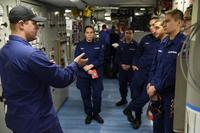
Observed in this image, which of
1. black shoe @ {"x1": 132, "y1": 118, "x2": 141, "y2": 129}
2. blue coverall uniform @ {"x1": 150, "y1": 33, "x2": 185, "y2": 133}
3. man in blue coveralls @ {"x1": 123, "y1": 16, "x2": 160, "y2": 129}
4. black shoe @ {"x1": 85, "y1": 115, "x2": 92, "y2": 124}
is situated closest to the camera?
blue coverall uniform @ {"x1": 150, "y1": 33, "x2": 185, "y2": 133}

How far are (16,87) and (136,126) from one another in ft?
8.72

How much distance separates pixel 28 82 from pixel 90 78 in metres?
2.42

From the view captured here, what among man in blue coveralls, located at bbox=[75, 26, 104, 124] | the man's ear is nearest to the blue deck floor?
man in blue coveralls, located at bbox=[75, 26, 104, 124]

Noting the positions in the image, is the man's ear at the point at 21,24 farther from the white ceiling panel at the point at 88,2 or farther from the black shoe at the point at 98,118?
Result: the black shoe at the point at 98,118

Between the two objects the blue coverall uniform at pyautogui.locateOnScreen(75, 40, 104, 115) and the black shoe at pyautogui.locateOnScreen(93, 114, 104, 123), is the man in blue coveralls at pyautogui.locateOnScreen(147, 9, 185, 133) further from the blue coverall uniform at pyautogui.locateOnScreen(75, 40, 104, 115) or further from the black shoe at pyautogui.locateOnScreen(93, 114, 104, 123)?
the black shoe at pyautogui.locateOnScreen(93, 114, 104, 123)

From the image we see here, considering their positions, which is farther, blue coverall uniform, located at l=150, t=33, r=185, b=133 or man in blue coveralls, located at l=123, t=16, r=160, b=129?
man in blue coveralls, located at l=123, t=16, r=160, b=129

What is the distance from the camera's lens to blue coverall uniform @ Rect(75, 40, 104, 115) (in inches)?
179

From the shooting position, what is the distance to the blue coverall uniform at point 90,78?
14.9ft

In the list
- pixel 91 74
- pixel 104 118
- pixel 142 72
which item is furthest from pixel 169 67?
pixel 104 118

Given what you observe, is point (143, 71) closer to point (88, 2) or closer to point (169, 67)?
point (169, 67)

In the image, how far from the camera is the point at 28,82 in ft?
7.34

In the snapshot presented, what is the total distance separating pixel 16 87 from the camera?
7.35 feet

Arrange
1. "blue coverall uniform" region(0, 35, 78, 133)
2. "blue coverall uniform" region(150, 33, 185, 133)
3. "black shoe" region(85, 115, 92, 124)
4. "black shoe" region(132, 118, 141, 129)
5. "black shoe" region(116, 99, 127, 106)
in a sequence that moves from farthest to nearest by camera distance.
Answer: "black shoe" region(116, 99, 127, 106) → "black shoe" region(85, 115, 92, 124) → "black shoe" region(132, 118, 141, 129) → "blue coverall uniform" region(150, 33, 185, 133) → "blue coverall uniform" region(0, 35, 78, 133)

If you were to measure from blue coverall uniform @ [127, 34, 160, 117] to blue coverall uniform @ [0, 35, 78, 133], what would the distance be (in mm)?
2174
